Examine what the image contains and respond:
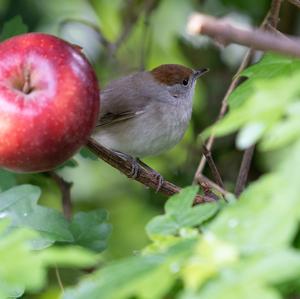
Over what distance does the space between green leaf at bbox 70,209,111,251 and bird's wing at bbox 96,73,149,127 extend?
5.53 ft

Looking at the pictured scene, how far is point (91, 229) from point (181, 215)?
104 centimetres

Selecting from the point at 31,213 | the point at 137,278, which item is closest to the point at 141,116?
the point at 31,213

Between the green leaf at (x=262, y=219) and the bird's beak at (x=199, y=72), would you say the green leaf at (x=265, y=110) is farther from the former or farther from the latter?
the bird's beak at (x=199, y=72)

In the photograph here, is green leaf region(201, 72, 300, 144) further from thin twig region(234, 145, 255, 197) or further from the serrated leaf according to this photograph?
thin twig region(234, 145, 255, 197)

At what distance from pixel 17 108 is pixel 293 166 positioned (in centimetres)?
104

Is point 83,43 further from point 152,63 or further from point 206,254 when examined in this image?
point 206,254

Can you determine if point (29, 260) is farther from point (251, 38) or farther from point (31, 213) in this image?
point (31, 213)

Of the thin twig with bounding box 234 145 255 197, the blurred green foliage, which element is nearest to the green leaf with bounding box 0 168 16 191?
the blurred green foliage

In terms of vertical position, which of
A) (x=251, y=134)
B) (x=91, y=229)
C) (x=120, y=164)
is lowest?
(x=91, y=229)

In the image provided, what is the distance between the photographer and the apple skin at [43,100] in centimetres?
231

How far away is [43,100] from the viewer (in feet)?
7.59

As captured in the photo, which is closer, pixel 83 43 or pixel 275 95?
pixel 275 95

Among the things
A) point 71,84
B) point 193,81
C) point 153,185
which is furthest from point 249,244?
point 193,81

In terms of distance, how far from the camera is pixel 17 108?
2.30m
